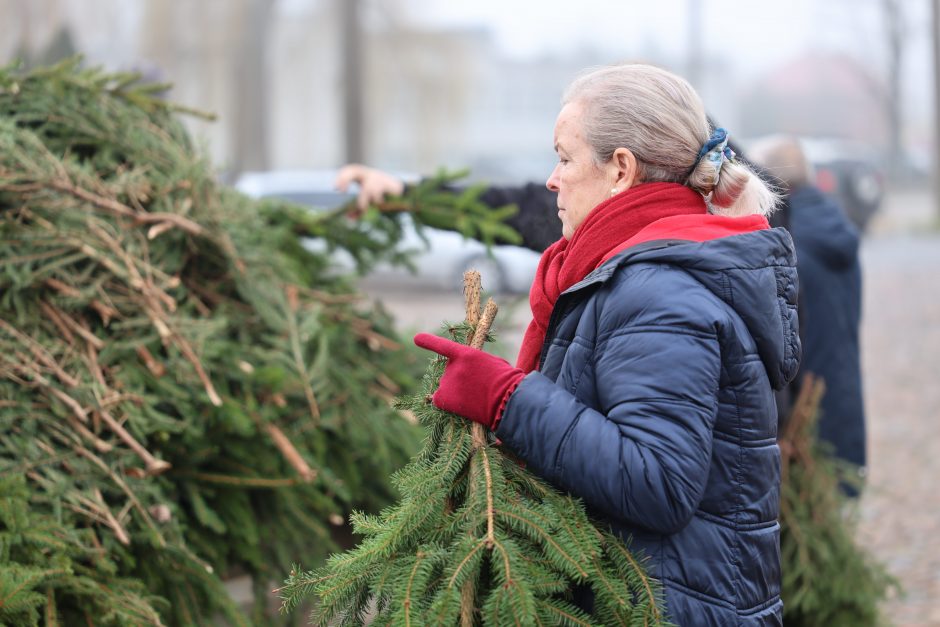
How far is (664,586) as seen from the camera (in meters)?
1.82

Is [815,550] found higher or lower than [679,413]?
lower

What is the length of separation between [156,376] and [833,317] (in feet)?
10.3

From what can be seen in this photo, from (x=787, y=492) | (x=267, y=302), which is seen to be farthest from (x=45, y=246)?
(x=787, y=492)

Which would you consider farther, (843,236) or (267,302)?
(843,236)

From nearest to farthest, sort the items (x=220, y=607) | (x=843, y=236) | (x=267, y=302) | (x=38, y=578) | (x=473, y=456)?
(x=473, y=456)
(x=38, y=578)
(x=220, y=607)
(x=267, y=302)
(x=843, y=236)

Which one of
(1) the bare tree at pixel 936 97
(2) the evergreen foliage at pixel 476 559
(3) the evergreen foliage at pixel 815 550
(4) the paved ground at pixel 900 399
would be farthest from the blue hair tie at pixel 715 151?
(1) the bare tree at pixel 936 97

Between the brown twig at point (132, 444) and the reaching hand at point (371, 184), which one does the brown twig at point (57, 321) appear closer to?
the brown twig at point (132, 444)

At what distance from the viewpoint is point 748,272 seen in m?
1.85

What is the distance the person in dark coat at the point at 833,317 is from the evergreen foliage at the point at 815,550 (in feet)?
2.00

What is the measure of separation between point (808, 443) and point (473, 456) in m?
2.69

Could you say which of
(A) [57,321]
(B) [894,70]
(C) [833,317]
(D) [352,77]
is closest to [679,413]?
(A) [57,321]

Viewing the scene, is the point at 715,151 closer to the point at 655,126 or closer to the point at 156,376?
the point at 655,126

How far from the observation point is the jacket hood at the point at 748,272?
1.82 metres

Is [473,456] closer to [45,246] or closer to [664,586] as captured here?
[664,586]
